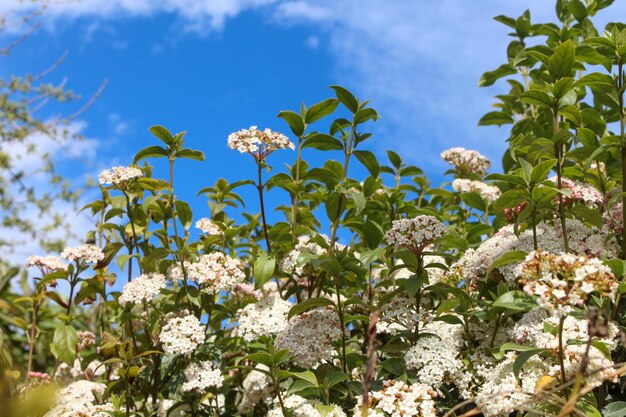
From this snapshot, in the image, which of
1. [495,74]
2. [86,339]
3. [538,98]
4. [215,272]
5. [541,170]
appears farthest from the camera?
[495,74]

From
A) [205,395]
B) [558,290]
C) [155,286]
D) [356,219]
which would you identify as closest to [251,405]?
[205,395]

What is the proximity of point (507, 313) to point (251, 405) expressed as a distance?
4.45 feet

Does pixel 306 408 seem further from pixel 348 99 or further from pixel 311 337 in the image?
pixel 348 99

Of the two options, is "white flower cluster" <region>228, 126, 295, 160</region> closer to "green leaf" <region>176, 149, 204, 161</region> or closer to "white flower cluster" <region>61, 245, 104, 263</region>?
"green leaf" <region>176, 149, 204, 161</region>

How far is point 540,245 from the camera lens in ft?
9.73

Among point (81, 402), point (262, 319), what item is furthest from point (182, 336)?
point (81, 402)

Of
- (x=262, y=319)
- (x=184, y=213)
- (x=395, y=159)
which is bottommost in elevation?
Answer: (x=262, y=319)

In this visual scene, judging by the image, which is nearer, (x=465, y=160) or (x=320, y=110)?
(x=320, y=110)

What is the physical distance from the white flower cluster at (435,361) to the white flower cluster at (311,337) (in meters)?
0.34

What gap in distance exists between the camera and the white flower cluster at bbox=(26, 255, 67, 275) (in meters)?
3.88

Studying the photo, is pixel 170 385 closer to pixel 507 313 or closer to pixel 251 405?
pixel 251 405

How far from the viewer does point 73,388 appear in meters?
3.52

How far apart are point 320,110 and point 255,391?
1.46 m

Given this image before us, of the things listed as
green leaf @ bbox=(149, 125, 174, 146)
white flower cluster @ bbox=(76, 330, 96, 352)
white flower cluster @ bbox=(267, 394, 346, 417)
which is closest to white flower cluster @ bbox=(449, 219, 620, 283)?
white flower cluster @ bbox=(267, 394, 346, 417)
